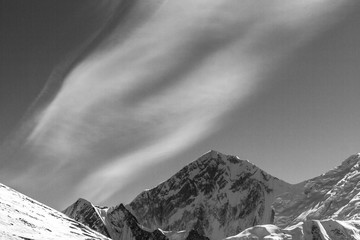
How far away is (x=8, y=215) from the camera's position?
15888 cm

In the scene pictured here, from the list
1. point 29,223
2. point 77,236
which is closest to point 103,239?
point 77,236

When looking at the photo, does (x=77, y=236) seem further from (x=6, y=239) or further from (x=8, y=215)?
(x=6, y=239)

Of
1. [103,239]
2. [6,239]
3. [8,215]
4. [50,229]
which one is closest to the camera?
[6,239]

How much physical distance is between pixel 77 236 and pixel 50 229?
988 centimetres

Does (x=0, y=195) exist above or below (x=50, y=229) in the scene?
above

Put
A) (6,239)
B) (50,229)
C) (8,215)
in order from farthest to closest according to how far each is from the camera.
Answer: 1. (50,229)
2. (8,215)
3. (6,239)

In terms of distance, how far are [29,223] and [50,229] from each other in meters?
10.7

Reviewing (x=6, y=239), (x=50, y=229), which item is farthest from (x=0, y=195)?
(x=6, y=239)

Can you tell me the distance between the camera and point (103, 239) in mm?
197125

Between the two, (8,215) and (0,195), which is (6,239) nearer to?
(8,215)

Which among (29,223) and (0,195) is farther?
(0,195)

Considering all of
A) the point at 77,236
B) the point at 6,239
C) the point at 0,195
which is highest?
the point at 0,195

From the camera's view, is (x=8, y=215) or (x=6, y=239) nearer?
(x=6, y=239)

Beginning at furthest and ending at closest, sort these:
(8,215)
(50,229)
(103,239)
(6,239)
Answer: (103,239), (50,229), (8,215), (6,239)
